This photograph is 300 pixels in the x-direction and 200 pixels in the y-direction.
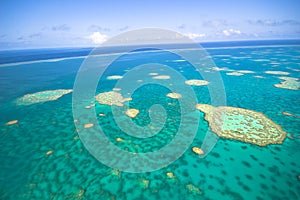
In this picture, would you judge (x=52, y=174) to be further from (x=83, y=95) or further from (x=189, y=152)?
(x=83, y=95)

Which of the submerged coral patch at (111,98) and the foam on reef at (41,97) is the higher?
the foam on reef at (41,97)

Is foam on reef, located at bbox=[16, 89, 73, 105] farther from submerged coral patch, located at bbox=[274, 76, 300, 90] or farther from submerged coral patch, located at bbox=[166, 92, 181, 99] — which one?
submerged coral patch, located at bbox=[274, 76, 300, 90]

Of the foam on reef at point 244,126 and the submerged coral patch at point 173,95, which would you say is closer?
the foam on reef at point 244,126

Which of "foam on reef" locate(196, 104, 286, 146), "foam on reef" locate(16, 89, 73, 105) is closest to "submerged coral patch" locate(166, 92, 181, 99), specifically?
"foam on reef" locate(196, 104, 286, 146)

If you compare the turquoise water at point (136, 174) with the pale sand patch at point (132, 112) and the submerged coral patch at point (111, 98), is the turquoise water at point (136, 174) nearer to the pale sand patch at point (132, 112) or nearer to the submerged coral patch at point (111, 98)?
the pale sand patch at point (132, 112)

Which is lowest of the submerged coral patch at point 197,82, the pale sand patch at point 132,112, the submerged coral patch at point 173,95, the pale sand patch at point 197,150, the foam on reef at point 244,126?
the pale sand patch at point 197,150

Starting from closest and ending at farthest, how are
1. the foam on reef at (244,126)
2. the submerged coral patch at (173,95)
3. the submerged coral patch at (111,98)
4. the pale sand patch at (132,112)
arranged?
the foam on reef at (244,126) < the pale sand patch at (132,112) < the submerged coral patch at (111,98) < the submerged coral patch at (173,95)

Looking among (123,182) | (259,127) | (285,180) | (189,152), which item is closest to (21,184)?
(123,182)

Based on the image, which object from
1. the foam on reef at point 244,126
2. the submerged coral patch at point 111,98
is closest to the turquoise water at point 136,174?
the foam on reef at point 244,126
